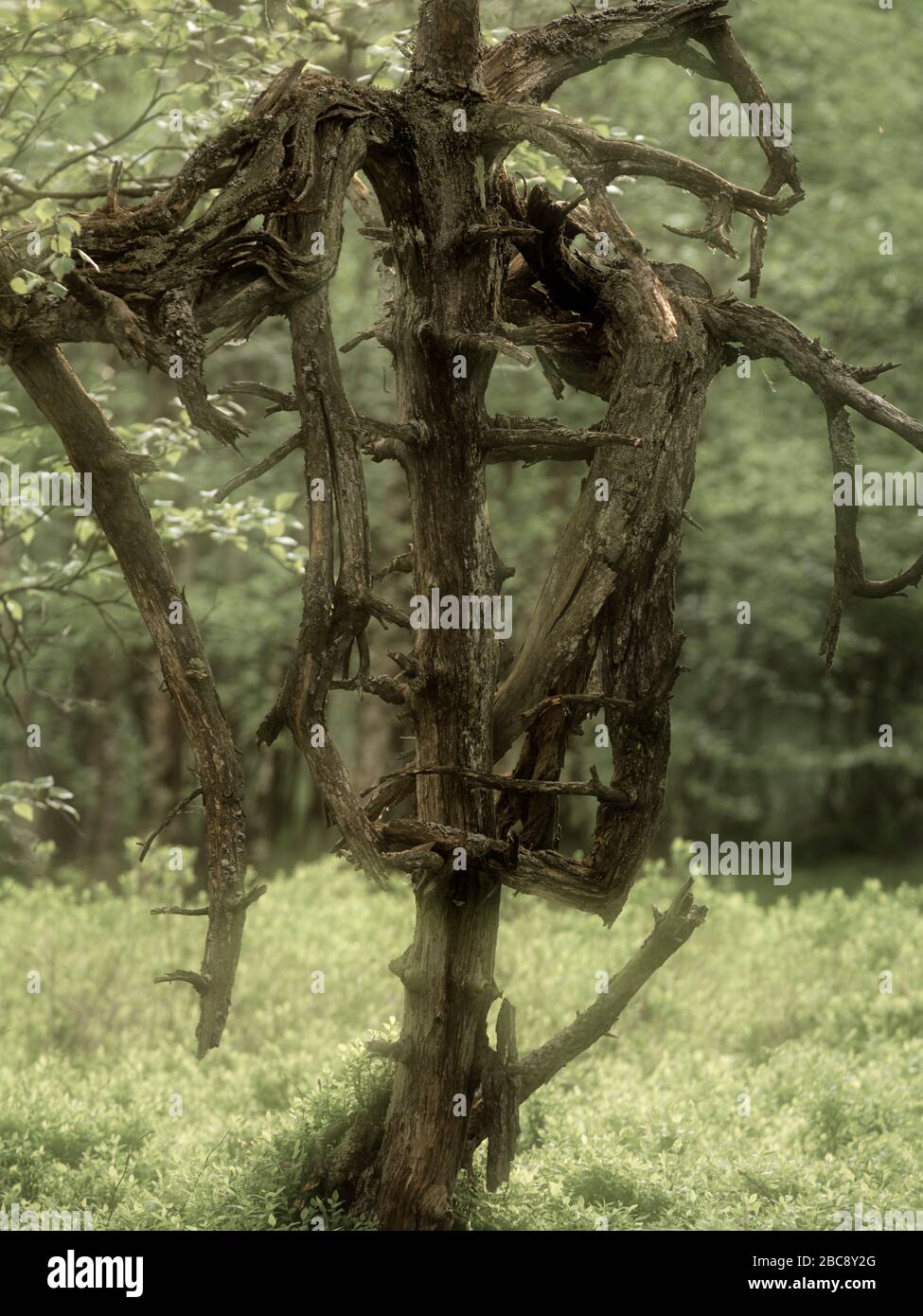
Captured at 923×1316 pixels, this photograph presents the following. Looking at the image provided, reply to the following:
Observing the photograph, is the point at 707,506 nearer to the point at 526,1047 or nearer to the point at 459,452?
the point at 526,1047

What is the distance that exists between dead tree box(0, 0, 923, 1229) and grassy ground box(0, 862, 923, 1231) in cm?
112

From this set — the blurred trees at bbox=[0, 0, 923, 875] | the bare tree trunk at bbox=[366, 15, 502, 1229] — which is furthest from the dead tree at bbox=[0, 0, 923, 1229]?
the blurred trees at bbox=[0, 0, 923, 875]

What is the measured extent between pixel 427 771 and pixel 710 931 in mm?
8285

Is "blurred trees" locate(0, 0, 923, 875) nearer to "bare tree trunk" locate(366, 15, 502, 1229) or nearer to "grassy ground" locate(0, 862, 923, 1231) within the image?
"grassy ground" locate(0, 862, 923, 1231)

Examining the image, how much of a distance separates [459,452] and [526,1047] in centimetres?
604

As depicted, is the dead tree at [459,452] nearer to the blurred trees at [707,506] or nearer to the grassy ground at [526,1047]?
the grassy ground at [526,1047]

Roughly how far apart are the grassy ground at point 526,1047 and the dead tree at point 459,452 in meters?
1.12

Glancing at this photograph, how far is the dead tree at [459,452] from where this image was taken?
5.30m

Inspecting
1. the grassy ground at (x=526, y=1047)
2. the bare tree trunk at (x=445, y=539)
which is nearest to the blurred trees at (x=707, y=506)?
the grassy ground at (x=526, y=1047)

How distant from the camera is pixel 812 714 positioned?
24.7 m

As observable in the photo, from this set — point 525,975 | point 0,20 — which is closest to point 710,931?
point 525,975

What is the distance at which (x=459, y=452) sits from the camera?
5.84 meters

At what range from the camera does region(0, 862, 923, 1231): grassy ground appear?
702 centimetres
